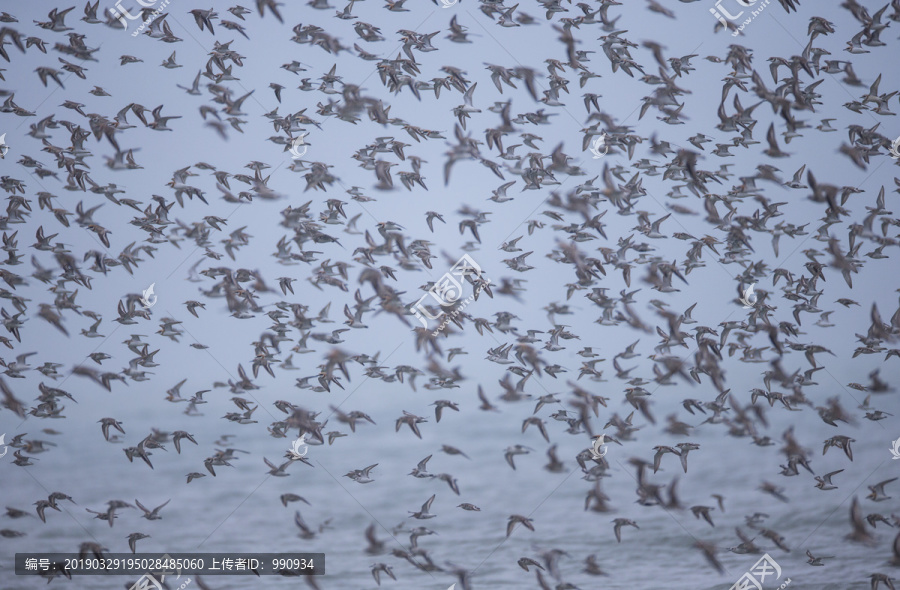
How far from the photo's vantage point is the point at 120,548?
4572cm

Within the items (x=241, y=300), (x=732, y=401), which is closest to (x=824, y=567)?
(x=732, y=401)

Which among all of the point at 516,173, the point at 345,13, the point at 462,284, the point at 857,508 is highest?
the point at 345,13

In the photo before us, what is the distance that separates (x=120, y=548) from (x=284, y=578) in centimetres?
1387

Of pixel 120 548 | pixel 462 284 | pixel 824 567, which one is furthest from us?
pixel 120 548

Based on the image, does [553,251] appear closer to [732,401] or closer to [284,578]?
[732,401]

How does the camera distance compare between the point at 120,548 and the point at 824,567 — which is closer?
the point at 824,567

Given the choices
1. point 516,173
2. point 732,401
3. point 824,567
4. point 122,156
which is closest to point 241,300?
point 122,156

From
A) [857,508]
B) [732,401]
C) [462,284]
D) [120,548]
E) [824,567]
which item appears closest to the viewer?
[857,508]

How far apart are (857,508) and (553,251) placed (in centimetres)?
1054

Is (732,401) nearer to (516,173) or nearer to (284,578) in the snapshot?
(516,173)

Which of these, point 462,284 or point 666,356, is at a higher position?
point 462,284

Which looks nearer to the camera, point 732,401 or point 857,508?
point 857,508

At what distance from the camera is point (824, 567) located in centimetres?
3494

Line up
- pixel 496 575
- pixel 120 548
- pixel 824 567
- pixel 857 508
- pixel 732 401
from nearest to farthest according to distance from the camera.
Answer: pixel 857 508 < pixel 732 401 < pixel 824 567 < pixel 496 575 < pixel 120 548
